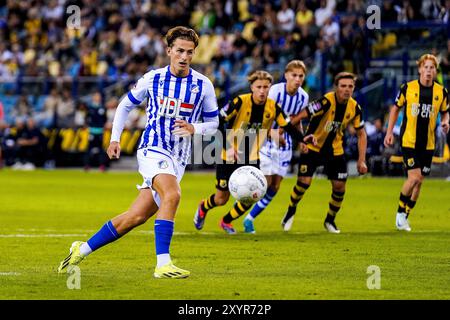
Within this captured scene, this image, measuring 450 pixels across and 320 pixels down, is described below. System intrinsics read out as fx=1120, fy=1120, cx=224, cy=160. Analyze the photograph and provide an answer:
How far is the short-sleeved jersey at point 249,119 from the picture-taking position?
1505 cm

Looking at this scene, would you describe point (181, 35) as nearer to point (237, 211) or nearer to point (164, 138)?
point (164, 138)

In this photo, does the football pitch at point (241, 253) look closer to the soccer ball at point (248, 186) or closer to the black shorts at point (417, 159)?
the soccer ball at point (248, 186)

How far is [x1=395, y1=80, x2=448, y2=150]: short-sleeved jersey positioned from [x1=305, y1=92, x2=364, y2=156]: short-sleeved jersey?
0.67 meters

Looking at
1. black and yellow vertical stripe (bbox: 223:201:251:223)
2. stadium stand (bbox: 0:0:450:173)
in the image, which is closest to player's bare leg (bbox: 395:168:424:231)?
black and yellow vertical stripe (bbox: 223:201:251:223)

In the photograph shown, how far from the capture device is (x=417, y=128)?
51.1 feet

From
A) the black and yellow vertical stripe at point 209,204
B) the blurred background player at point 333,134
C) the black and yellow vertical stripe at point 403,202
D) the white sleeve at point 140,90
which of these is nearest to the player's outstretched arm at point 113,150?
the white sleeve at point 140,90

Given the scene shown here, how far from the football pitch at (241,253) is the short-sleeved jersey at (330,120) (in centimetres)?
117

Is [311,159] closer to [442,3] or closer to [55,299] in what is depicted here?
Result: [55,299]

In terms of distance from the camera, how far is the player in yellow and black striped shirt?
1550cm

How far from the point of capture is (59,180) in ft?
89.9

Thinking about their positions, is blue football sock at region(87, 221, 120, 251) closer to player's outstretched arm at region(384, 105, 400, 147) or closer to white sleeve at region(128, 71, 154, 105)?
white sleeve at region(128, 71, 154, 105)

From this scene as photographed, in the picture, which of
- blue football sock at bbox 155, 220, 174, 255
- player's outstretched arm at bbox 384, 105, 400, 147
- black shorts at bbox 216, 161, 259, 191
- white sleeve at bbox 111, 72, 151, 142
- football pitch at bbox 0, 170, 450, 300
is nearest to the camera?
football pitch at bbox 0, 170, 450, 300

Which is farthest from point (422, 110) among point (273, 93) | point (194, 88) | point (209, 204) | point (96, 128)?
point (96, 128)
